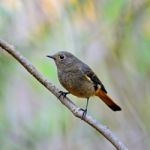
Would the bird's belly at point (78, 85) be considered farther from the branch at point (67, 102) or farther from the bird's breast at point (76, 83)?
the branch at point (67, 102)

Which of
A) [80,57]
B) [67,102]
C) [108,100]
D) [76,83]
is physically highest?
[80,57]

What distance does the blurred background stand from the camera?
5203 mm

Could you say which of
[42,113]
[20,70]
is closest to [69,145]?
[42,113]

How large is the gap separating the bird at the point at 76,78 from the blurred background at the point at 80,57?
906 mm

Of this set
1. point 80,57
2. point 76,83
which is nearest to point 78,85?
point 76,83

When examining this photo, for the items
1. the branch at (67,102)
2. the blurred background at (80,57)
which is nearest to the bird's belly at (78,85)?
the branch at (67,102)

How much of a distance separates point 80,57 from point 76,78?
1281mm

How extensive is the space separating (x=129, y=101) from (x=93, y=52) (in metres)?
0.56

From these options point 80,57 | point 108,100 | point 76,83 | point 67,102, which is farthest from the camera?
point 80,57

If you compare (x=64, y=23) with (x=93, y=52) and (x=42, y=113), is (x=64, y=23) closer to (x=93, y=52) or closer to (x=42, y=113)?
(x=93, y=52)

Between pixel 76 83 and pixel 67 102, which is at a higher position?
pixel 76 83

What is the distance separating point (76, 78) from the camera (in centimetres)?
416

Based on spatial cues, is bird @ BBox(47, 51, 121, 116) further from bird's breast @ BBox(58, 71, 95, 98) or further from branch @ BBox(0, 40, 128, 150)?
branch @ BBox(0, 40, 128, 150)

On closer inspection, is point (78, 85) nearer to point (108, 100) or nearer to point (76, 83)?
point (76, 83)
